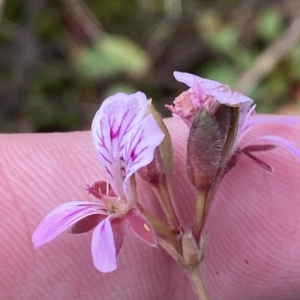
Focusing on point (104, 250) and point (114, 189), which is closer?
point (104, 250)

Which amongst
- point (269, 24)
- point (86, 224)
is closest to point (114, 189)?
point (86, 224)

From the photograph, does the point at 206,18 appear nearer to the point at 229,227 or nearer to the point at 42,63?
the point at 42,63

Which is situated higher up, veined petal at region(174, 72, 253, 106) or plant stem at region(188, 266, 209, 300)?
veined petal at region(174, 72, 253, 106)

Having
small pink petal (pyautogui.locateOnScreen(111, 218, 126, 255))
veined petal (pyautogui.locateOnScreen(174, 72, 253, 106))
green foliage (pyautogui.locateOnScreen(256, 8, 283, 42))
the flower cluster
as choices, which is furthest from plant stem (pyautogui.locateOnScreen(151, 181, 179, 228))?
green foliage (pyautogui.locateOnScreen(256, 8, 283, 42))

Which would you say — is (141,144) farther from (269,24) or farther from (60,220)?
(269,24)

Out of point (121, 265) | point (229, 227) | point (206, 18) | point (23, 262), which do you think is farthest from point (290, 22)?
point (23, 262)

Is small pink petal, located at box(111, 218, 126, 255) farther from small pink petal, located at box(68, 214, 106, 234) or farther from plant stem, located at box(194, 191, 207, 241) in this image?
plant stem, located at box(194, 191, 207, 241)

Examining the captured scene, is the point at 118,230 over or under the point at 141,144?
under
